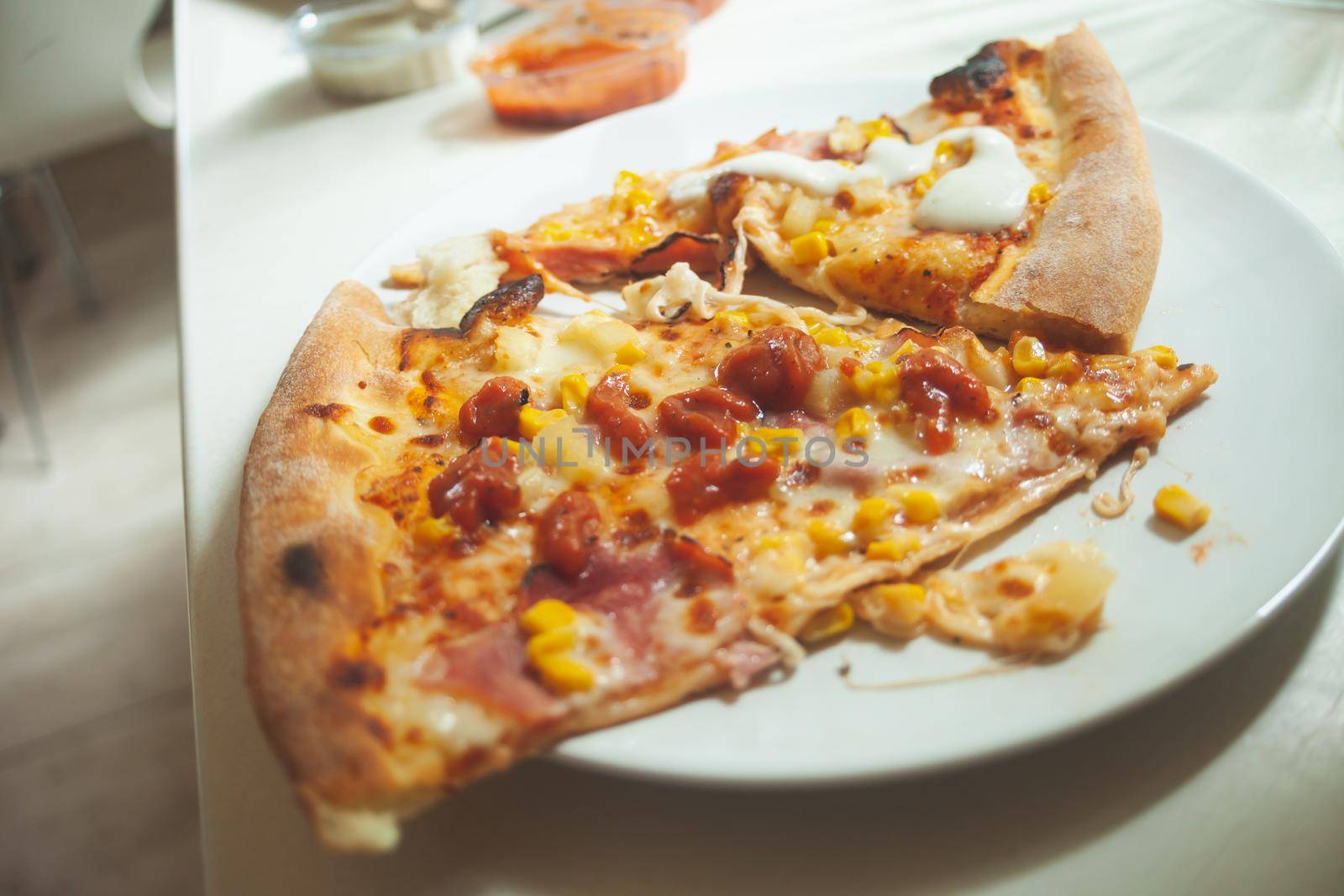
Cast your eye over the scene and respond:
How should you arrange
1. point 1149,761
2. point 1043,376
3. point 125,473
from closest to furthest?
point 1149,761 → point 1043,376 → point 125,473

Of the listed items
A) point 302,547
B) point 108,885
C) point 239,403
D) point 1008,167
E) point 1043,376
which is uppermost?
point 1008,167

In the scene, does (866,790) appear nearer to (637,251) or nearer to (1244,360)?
(1244,360)

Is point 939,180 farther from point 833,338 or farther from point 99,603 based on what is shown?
point 99,603

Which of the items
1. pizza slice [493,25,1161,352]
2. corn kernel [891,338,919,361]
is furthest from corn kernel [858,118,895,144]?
corn kernel [891,338,919,361]

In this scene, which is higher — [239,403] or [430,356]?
[430,356]

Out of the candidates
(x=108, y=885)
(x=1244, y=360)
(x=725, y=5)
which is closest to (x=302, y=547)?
(x=1244, y=360)

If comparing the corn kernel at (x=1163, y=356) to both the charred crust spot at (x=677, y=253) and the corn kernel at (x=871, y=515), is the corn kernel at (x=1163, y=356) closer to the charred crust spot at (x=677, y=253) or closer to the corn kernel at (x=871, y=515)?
the corn kernel at (x=871, y=515)

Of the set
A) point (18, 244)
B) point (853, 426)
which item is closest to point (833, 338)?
point (853, 426)

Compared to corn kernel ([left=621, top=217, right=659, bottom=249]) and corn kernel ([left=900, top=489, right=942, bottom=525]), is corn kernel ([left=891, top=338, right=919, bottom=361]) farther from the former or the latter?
corn kernel ([left=621, top=217, right=659, bottom=249])
